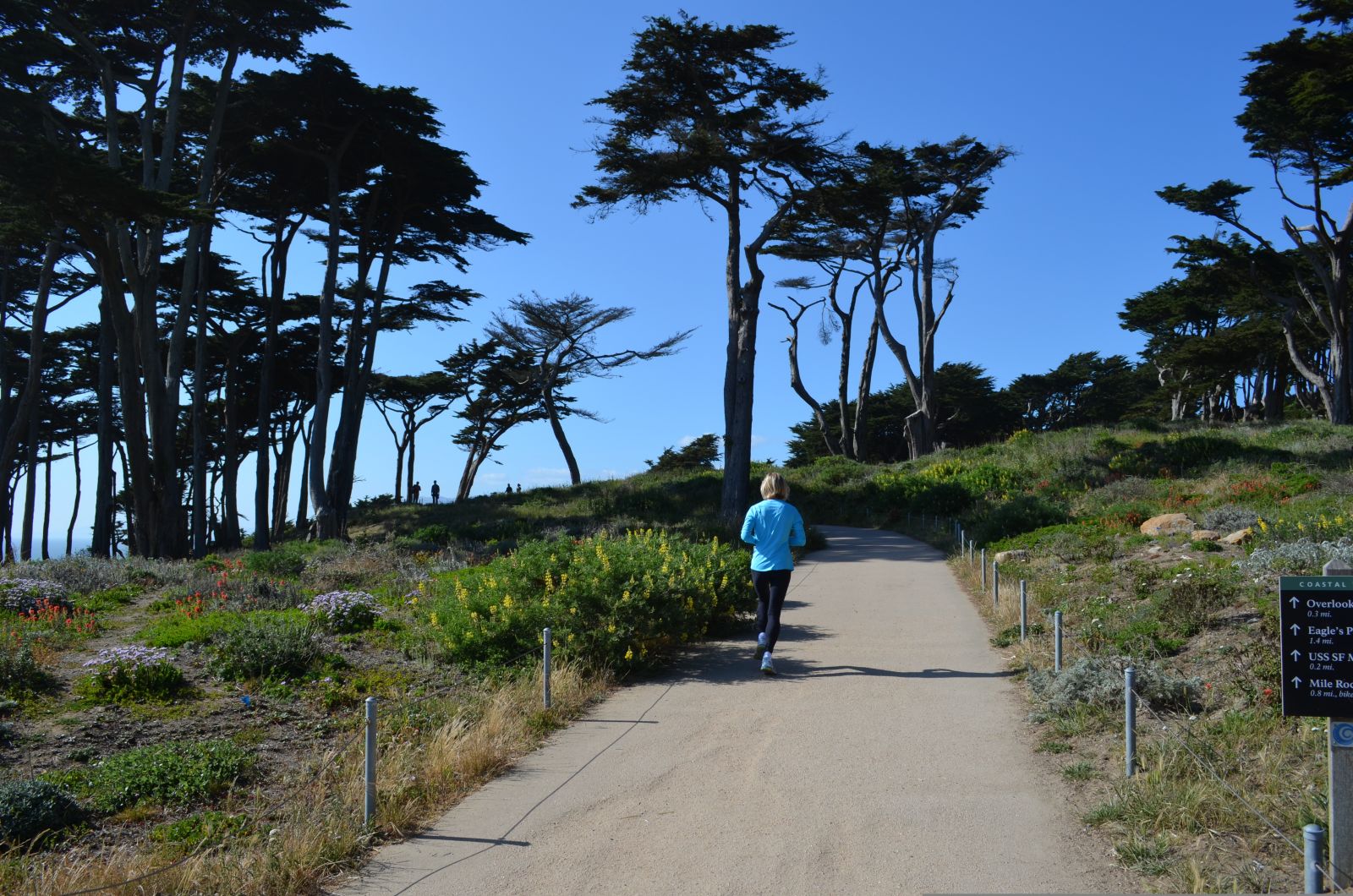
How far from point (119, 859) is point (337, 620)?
6.90m

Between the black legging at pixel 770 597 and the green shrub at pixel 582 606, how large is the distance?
35.5 inches

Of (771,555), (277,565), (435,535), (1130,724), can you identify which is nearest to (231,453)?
(435,535)

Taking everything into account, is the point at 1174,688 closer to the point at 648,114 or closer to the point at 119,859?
the point at 119,859

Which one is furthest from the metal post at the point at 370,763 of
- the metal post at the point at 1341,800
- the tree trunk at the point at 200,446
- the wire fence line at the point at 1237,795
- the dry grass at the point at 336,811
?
the tree trunk at the point at 200,446

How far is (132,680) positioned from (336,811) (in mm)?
4623

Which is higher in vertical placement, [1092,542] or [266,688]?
[1092,542]

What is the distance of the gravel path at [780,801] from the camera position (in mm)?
4652

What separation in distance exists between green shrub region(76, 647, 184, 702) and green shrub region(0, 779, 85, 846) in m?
2.92

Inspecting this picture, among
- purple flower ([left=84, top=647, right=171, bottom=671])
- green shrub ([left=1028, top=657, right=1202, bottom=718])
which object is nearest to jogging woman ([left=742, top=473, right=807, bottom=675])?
green shrub ([left=1028, top=657, right=1202, bottom=718])

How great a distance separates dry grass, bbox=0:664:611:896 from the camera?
4.55 m

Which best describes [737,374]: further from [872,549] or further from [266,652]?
[266,652]

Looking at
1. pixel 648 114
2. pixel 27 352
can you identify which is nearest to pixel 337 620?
pixel 648 114

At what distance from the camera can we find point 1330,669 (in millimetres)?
4277

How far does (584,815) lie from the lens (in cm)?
554
